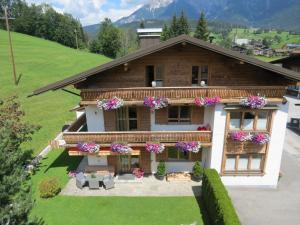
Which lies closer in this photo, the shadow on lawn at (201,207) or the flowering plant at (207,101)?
the shadow on lawn at (201,207)

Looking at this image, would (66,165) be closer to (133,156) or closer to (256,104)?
(133,156)

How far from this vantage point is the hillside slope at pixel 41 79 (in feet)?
104

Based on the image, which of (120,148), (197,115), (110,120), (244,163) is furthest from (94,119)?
(244,163)

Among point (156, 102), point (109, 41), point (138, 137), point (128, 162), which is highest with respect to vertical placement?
point (109, 41)

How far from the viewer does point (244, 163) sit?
18.2 meters

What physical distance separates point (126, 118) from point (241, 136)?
814 centimetres

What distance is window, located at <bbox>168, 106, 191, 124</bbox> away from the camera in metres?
18.4

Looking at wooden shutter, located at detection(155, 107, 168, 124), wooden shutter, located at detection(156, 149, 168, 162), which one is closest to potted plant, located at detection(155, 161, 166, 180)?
wooden shutter, located at detection(156, 149, 168, 162)

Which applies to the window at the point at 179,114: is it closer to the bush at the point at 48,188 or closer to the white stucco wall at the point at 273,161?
the white stucco wall at the point at 273,161

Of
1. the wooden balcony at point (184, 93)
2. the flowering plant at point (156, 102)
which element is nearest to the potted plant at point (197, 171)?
the wooden balcony at point (184, 93)

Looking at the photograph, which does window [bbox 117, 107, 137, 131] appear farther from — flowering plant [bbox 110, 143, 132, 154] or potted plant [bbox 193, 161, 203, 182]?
potted plant [bbox 193, 161, 203, 182]

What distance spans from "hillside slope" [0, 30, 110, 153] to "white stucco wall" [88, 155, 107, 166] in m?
7.33

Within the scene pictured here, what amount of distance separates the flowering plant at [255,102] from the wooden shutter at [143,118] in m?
6.67

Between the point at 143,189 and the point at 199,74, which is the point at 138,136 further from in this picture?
the point at 199,74
